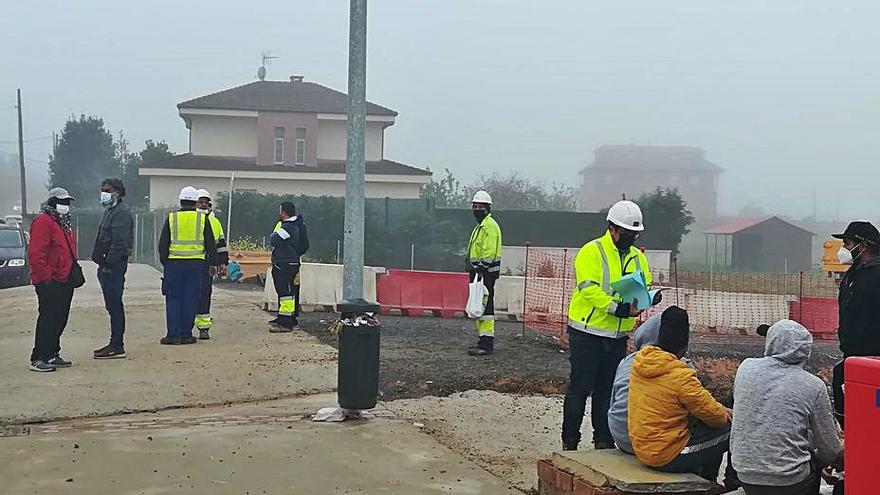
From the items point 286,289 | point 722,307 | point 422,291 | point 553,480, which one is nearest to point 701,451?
point 553,480

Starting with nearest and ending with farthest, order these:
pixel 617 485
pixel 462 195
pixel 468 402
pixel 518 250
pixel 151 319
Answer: pixel 617 485 → pixel 468 402 → pixel 151 319 → pixel 518 250 → pixel 462 195

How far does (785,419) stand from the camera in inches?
203

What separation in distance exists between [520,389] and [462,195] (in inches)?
2032

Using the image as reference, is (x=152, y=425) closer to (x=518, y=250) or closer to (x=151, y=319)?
(x=151, y=319)

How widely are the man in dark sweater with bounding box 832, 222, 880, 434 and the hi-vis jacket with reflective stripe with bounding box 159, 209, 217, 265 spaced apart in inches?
320

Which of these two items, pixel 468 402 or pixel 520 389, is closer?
pixel 468 402

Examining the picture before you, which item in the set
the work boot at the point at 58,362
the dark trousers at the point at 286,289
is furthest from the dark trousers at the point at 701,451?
the dark trousers at the point at 286,289

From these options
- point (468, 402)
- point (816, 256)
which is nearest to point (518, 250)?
point (816, 256)

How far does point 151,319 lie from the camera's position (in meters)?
16.0

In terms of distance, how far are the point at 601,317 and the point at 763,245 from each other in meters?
40.1

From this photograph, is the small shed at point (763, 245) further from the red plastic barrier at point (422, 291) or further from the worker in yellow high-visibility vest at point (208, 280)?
the worker in yellow high-visibility vest at point (208, 280)

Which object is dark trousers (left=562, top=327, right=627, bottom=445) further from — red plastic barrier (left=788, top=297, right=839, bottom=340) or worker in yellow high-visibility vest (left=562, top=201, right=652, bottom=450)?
red plastic barrier (left=788, top=297, right=839, bottom=340)

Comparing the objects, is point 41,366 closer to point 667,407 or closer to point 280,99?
point 667,407

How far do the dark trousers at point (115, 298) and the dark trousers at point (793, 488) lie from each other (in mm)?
8154
